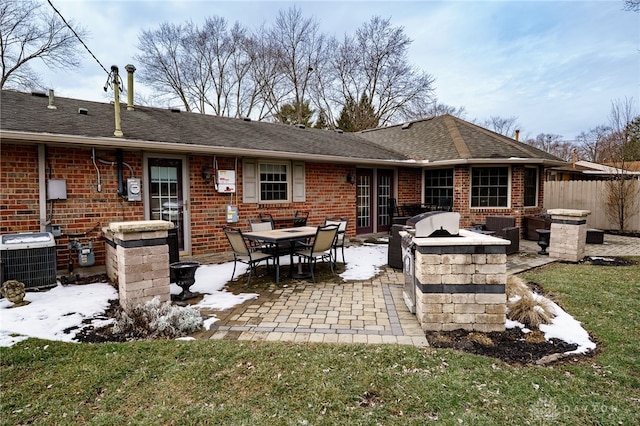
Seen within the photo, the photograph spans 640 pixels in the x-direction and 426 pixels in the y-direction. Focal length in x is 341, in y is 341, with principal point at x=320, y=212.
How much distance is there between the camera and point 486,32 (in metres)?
9.23

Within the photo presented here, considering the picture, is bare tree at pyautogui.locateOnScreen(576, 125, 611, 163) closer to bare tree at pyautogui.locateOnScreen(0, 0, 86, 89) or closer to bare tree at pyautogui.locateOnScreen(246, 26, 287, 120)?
bare tree at pyautogui.locateOnScreen(246, 26, 287, 120)

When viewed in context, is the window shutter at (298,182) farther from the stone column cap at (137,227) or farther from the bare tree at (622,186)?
the bare tree at (622,186)

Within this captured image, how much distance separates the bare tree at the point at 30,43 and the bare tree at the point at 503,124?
3070 cm

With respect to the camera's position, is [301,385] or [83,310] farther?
[83,310]

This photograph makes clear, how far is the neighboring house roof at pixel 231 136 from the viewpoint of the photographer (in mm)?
5762

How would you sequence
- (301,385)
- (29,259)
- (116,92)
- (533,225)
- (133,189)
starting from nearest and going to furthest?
(301,385) → (29,259) → (116,92) → (133,189) → (533,225)

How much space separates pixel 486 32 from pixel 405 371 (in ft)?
32.1

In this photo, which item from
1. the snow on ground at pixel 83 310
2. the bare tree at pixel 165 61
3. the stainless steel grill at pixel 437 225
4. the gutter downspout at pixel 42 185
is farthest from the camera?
the bare tree at pixel 165 61

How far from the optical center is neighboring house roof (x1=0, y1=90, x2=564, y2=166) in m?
5.76

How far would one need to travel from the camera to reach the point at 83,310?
398cm

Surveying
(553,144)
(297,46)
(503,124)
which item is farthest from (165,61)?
(553,144)

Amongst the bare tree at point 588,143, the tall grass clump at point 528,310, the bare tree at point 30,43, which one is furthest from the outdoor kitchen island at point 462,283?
the bare tree at point 588,143

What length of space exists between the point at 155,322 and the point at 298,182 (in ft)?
18.4

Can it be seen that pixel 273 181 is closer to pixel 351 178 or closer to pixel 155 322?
pixel 351 178
